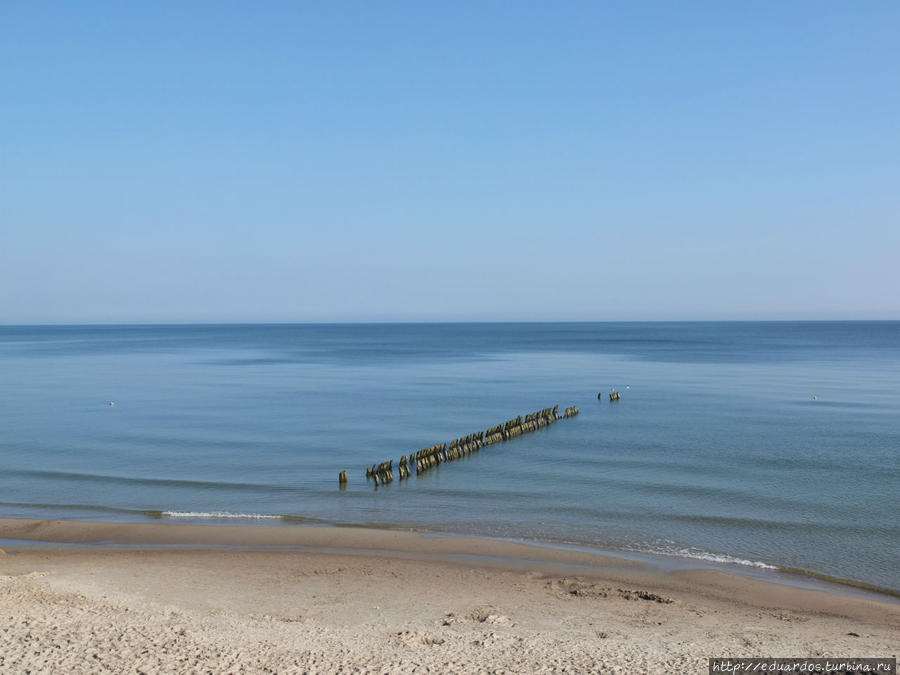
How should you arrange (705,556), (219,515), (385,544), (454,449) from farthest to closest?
(454,449), (219,515), (385,544), (705,556)

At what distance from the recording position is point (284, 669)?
40.9 ft

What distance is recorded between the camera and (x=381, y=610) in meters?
16.1

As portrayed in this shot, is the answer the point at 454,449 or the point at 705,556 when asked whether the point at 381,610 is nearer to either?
the point at 705,556

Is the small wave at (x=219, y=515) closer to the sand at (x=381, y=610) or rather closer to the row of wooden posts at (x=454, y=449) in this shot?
the sand at (x=381, y=610)

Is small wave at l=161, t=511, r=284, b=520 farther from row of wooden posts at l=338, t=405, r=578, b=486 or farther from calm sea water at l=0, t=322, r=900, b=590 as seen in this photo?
row of wooden posts at l=338, t=405, r=578, b=486

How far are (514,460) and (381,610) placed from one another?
1978 cm

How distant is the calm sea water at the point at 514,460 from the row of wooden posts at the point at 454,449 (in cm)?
81

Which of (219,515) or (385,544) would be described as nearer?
(385,544)

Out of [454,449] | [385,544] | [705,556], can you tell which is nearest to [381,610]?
[385,544]

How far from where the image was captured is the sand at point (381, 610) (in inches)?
511

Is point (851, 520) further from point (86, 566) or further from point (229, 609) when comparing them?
point (86, 566)

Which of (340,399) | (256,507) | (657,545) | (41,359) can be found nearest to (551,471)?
(657,545)

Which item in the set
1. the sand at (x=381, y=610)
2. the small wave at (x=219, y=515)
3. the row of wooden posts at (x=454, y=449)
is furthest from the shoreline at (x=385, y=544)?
the row of wooden posts at (x=454, y=449)

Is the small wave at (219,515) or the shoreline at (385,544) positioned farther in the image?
the small wave at (219,515)
